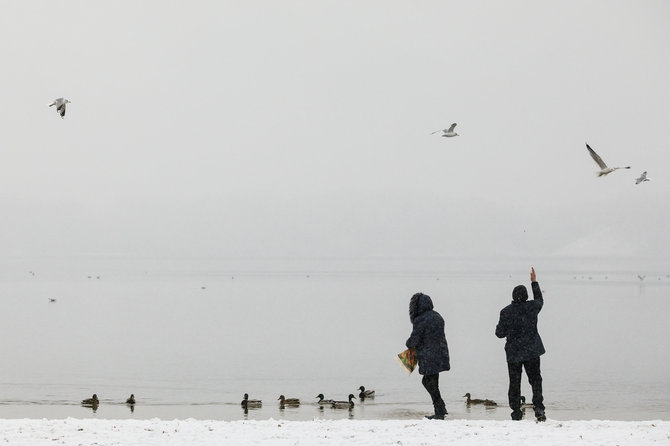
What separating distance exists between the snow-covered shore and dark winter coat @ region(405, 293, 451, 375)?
0.94 m

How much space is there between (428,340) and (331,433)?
231cm

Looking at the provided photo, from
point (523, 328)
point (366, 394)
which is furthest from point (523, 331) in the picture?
point (366, 394)

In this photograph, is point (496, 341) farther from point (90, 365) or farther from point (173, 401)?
point (173, 401)

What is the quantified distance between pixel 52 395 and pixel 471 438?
2494cm

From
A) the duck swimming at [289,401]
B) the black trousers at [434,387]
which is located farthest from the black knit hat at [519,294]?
the duck swimming at [289,401]

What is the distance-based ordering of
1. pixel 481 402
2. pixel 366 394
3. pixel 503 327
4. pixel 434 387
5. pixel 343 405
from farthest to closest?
pixel 366 394 < pixel 481 402 < pixel 343 405 < pixel 434 387 < pixel 503 327

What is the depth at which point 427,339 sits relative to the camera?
527 inches

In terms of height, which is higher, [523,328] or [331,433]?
[523,328]

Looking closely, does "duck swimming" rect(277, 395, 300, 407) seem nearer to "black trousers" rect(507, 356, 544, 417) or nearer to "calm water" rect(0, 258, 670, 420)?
"calm water" rect(0, 258, 670, 420)

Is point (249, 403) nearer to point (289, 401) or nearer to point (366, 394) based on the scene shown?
point (289, 401)

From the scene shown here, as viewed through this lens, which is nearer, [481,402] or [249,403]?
[481,402]

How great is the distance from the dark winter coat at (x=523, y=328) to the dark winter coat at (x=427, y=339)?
1.05 metres

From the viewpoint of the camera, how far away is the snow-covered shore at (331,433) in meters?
11.6

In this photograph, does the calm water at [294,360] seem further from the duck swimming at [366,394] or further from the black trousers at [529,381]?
the black trousers at [529,381]
